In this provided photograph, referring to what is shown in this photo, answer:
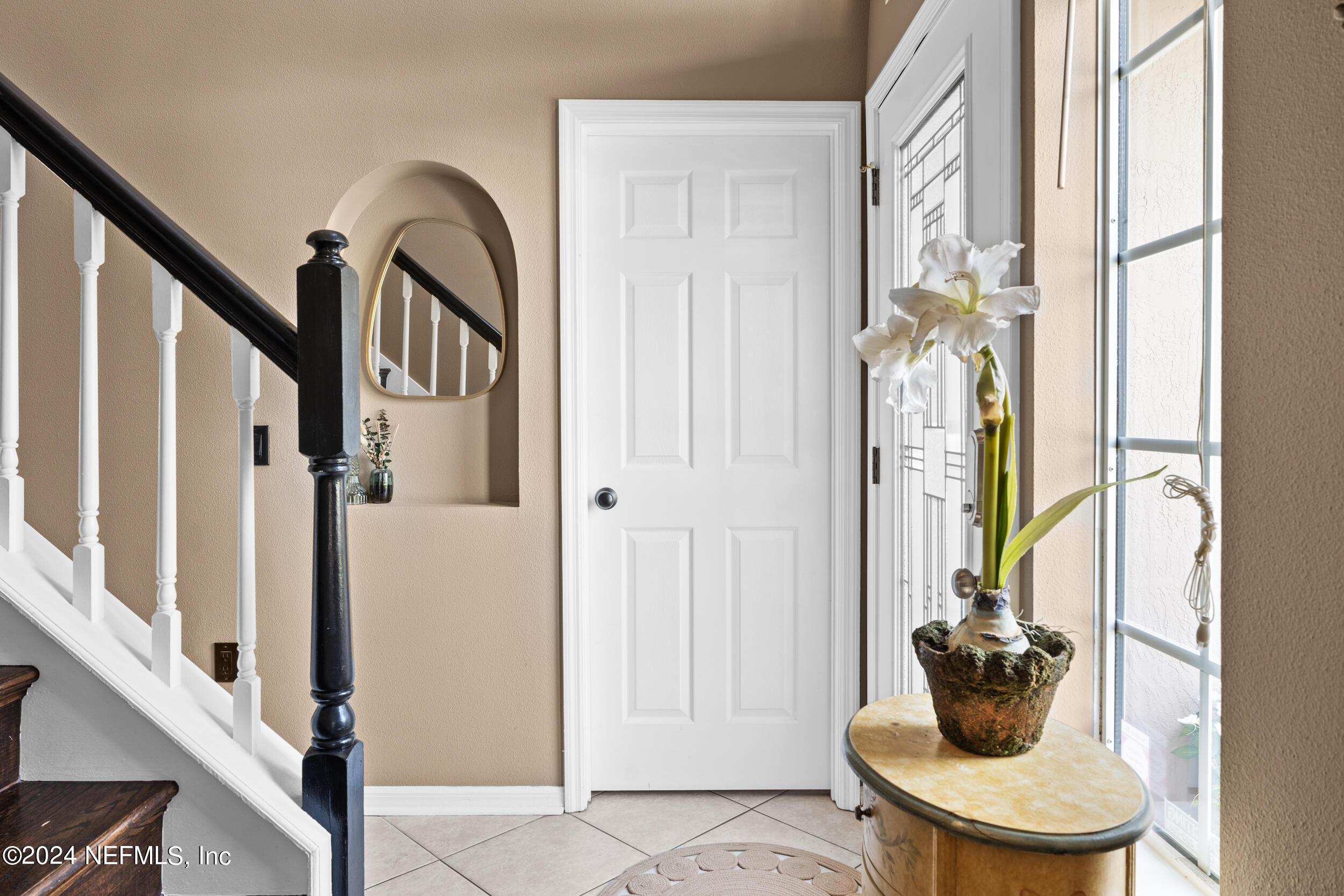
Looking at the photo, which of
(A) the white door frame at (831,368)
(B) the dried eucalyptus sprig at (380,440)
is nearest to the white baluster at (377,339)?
(B) the dried eucalyptus sprig at (380,440)

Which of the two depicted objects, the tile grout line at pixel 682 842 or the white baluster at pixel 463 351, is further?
the white baluster at pixel 463 351

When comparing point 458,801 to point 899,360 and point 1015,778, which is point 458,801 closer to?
point 1015,778

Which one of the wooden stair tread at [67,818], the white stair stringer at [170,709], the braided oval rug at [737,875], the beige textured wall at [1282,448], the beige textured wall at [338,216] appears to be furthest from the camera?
the beige textured wall at [338,216]

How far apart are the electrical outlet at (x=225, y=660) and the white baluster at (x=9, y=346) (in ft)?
3.03

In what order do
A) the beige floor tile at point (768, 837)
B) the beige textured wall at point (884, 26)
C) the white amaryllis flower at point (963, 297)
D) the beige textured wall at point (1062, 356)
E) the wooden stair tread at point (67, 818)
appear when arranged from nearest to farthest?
the white amaryllis flower at point (963, 297)
the wooden stair tread at point (67, 818)
the beige textured wall at point (1062, 356)
the beige textured wall at point (884, 26)
the beige floor tile at point (768, 837)

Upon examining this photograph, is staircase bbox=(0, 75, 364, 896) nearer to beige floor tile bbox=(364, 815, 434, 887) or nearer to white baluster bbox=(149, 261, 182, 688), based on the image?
white baluster bbox=(149, 261, 182, 688)

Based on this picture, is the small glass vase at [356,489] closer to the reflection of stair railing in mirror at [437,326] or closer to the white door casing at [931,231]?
the reflection of stair railing in mirror at [437,326]

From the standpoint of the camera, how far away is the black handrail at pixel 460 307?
2334 millimetres

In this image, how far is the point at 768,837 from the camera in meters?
2.04

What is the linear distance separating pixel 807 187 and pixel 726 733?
5.47ft

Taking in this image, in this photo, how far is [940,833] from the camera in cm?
80

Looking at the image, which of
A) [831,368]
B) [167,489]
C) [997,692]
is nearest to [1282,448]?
[997,692]

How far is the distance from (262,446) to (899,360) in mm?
1929

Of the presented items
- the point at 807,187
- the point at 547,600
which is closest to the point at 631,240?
→ the point at 807,187
